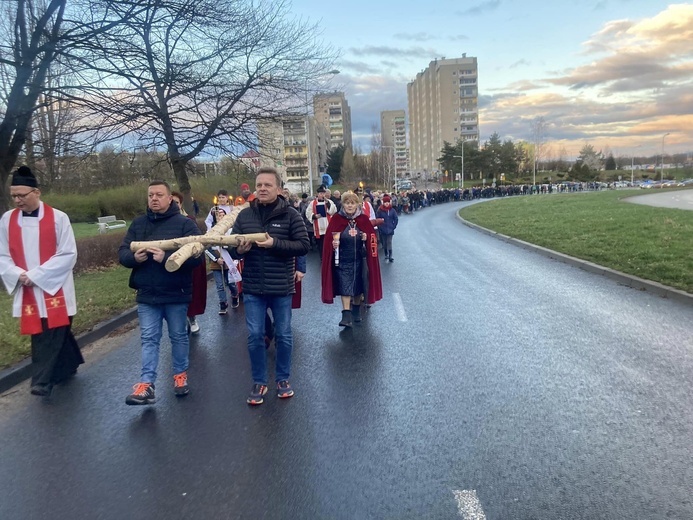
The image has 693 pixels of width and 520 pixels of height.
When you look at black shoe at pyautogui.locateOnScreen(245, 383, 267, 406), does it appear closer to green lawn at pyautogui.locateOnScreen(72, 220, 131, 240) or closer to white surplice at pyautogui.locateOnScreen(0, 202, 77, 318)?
white surplice at pyautogui.locateOnScreen(0, 202, 77, 318)

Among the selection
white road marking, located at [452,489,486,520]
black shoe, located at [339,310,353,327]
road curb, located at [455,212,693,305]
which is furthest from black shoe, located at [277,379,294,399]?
road curb, located at [455,212,693,305]

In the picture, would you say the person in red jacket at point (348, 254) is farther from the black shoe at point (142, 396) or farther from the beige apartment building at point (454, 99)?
the beige apartment building at point (454, 99)

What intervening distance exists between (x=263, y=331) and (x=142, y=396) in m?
1.24

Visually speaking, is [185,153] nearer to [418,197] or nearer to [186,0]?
[186,0]

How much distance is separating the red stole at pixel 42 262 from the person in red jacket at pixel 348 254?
332 cm

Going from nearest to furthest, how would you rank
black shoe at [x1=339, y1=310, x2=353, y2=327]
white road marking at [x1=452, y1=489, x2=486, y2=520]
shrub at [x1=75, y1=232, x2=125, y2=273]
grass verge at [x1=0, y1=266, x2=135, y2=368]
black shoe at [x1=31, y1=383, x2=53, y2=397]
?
white road marking at [x1=452, y1=489, x2=486, y2=520] < black shoe at [x1=31, y1=383, x2=53, y2=397] < grass verge at [x1=0, y1=266, x2=135, y2=368] < black shoe at [x1=339, y1=310, x2=353, y2=327] < shrub at [x1=75, y1=232, x2=125, y2=273]

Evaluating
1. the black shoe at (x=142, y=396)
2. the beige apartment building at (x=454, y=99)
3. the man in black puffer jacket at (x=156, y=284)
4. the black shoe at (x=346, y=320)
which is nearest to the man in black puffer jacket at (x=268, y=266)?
the man in black puffer jacket at (x=156, y=284)

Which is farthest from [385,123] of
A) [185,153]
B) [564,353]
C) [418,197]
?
[564,353]

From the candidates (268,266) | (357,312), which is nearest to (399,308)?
(357,312)

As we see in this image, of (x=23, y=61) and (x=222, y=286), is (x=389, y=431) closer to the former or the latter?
(x=222, y=286)

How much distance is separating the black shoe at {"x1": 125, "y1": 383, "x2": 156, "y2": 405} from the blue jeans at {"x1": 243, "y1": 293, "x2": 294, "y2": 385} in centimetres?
95

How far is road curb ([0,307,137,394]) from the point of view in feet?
18.2

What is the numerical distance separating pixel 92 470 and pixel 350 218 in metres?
4.46

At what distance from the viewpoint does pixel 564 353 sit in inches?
232
